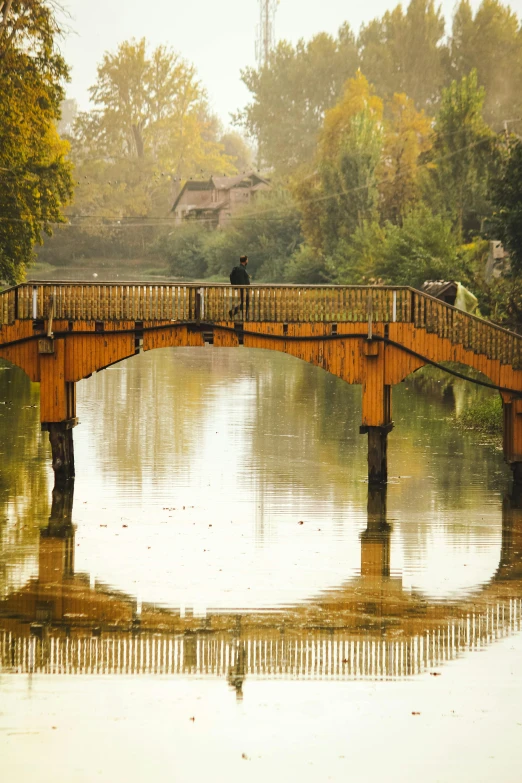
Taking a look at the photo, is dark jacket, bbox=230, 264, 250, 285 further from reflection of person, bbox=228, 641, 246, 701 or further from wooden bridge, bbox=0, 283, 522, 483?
reflection of person, bbox=228, 641, 246, 701

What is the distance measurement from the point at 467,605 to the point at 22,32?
35.8 m

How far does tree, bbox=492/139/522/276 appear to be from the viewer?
125 ft

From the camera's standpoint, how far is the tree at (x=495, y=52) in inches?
5192

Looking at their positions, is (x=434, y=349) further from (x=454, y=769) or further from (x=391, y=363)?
(x=454, y=769)

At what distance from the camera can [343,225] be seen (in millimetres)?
85188

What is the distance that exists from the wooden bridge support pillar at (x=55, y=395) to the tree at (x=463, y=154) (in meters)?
49.8

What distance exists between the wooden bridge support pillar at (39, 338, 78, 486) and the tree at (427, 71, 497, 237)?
4980 cm

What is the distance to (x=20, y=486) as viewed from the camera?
91.5ft

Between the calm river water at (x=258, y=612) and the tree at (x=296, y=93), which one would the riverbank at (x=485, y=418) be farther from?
the tree at (x=296, y=93)

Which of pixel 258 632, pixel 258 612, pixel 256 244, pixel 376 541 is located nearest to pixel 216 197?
pixel 256 244

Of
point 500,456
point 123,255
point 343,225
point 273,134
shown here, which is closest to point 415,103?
point 273,134

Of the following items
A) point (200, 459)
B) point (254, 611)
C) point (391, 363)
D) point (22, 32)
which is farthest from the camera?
point (22, 32)

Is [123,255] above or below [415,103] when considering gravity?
below

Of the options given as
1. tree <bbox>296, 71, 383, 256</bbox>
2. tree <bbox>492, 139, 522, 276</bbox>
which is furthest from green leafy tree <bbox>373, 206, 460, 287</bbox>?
tree <bbox>296, 71, 383, 256</bbox>
